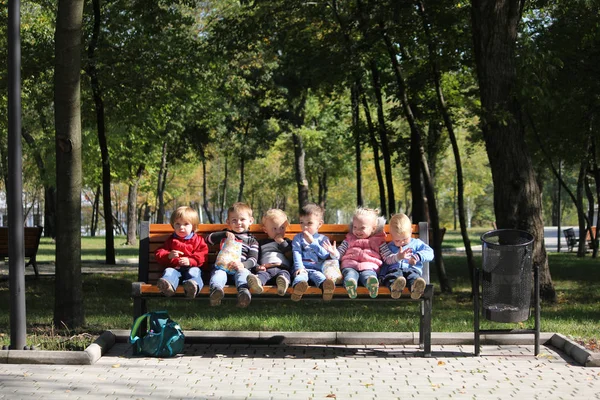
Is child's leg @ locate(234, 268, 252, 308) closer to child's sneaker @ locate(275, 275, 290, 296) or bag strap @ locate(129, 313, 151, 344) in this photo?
child's sneaker @ locate(275, 275, 290, 296)

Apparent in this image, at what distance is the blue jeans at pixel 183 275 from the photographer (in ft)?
26.6

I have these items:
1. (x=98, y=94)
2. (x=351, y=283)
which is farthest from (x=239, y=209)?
(x=98, y=94)

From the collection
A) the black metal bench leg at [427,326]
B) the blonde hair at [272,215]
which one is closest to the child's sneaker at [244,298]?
the blonde hair at [272,215]

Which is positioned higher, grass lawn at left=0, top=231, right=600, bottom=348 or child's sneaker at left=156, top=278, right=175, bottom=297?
child's sneaker at left=156, top=278, right=175, bottom=297

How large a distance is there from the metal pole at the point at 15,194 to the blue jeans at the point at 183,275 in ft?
4.19

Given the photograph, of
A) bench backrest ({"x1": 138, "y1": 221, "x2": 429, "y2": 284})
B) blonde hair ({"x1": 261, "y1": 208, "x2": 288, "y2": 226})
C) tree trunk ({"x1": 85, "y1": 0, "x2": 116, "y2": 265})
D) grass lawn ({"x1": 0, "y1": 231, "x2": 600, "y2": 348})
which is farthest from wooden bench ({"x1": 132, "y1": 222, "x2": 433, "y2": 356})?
tree trunk ({"x1": 85, "y1": 0, "x2": 116, "y2": 265})

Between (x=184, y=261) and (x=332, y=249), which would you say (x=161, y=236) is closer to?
(x=184, y=261)

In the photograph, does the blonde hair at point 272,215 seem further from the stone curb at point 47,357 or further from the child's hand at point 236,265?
the stone curb at point 47,357

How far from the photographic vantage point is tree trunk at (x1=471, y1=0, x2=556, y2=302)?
1289cm

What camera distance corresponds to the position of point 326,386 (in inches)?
267

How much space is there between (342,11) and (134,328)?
1347 cm

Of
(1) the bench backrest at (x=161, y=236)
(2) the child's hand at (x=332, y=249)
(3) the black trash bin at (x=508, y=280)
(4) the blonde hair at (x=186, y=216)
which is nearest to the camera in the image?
(3) the black trash bin at (x=508, y=280)

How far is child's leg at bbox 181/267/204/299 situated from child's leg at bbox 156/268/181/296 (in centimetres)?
10

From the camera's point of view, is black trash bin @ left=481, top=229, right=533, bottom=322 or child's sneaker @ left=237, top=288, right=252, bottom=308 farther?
black trash bin @ left=481, top=229, right=533, bottom=322
